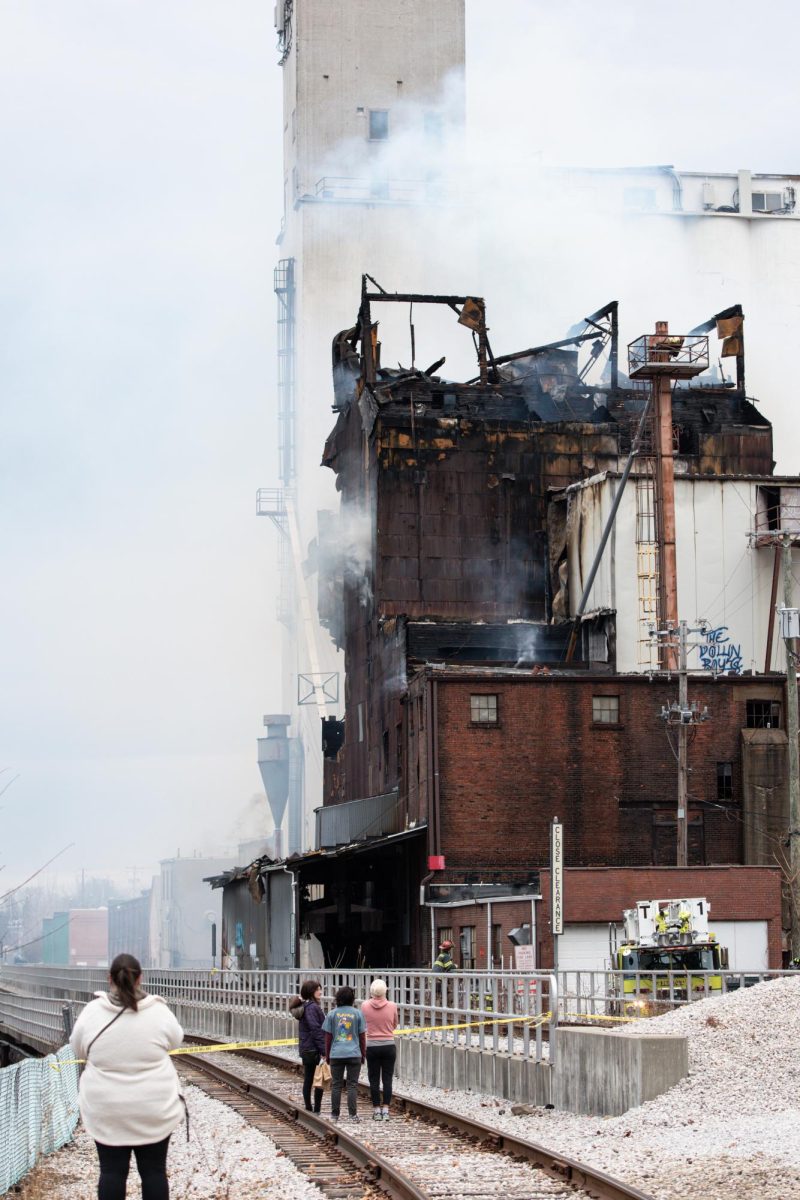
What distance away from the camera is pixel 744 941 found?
1722 inches

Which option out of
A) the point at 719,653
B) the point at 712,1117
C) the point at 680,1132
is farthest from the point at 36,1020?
the point at 680,1132

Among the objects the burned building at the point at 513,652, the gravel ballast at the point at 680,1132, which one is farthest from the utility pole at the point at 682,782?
the gravel ballast at the point at 680,1132

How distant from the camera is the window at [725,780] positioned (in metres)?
54.4

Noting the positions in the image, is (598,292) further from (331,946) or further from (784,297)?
(331,946)

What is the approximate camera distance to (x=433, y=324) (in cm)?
9656

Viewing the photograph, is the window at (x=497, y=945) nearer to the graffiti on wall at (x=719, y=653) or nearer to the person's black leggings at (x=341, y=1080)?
the graffiti on wall at (x=719, y=653)

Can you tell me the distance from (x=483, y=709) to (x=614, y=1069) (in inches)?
1373

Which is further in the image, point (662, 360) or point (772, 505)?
point (772, 505)

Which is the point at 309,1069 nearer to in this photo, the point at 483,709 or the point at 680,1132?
the point at 680,1132

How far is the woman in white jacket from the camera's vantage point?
9.05 meters

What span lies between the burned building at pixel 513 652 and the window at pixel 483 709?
0.19ft

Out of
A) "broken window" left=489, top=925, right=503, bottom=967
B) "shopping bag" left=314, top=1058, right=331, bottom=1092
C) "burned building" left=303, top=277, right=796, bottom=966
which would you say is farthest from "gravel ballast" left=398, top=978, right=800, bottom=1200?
"burned building" left=303, top=277, right=796, bottom=966

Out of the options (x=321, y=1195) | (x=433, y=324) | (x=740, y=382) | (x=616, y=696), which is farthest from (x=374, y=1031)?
(x=433, y=324)

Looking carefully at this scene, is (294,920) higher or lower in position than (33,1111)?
higher
